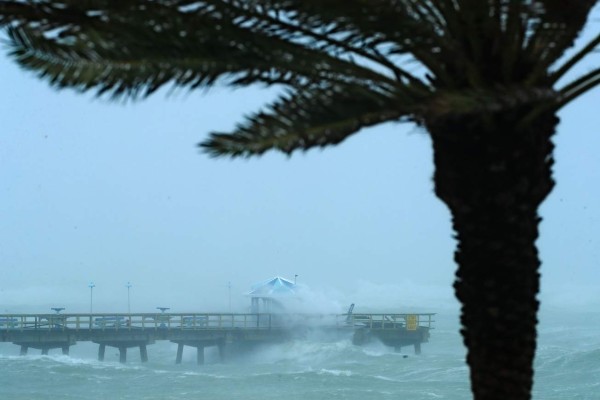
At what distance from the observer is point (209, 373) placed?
56.7m

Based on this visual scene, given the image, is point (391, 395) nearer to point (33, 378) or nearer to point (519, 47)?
point (33, 378)

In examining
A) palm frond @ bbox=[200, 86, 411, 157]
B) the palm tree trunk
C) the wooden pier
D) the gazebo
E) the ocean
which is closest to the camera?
palm frond @ bbox=[200, 86, 411, 157]

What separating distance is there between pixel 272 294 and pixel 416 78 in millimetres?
48087

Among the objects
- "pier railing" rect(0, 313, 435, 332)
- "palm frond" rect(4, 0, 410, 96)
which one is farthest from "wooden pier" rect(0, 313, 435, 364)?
"palm frond" rect(4, 0, 410, 96)

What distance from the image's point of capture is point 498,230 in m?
6.64

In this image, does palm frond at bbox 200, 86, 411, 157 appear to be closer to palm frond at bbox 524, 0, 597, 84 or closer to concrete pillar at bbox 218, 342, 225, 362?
palm frond at bbox 524, 0, 597, 84

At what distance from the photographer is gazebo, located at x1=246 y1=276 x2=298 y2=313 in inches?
2082

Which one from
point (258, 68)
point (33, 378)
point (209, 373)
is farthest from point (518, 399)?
point (33, 378)

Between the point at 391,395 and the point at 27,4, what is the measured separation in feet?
189

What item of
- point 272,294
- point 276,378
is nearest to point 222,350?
point 272,294

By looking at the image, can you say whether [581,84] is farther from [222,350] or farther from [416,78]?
[222,350]

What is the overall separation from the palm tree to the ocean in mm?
47916

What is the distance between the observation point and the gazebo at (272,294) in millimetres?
52875

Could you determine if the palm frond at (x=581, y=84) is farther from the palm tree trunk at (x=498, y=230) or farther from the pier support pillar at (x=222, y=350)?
the pier support pillar at (x=222, y=350)
